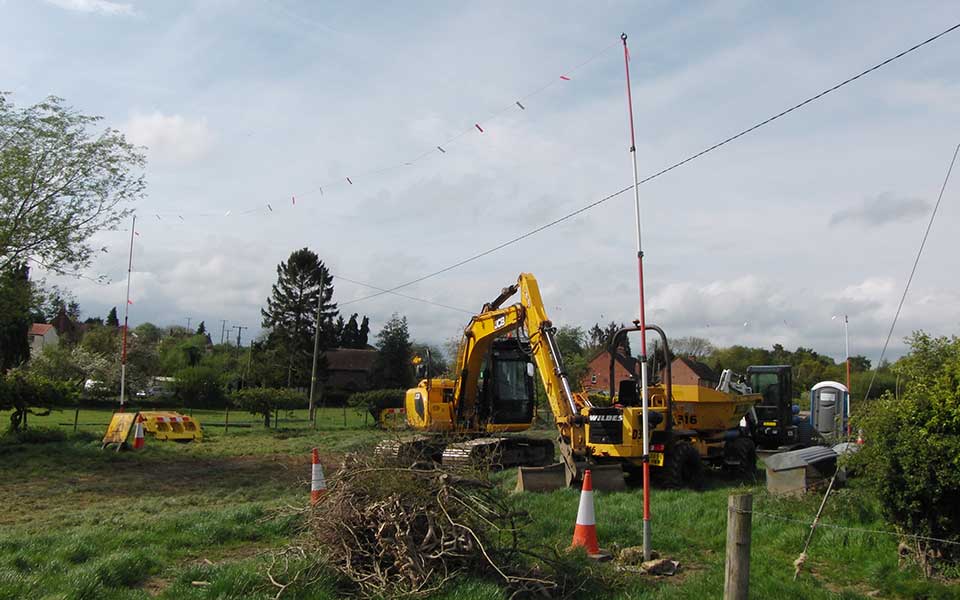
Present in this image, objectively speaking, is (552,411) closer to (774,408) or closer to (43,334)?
(774,408)

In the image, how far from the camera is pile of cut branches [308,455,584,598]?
621 cm

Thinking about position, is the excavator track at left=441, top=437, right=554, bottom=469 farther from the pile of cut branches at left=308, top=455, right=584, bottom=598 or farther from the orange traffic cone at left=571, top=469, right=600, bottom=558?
the pile of cut branches at left=308, top=455, right=584, bottom=598

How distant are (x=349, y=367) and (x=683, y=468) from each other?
71.0 meters

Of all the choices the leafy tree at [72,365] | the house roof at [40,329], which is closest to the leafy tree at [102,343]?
the leafy tree at [72,365]

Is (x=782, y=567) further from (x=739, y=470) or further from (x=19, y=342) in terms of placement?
(x=19, y=342)

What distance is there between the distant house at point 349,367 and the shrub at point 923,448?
69.5 metres

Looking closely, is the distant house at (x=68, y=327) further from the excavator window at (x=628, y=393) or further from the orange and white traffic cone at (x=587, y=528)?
the orange and white traffic cone at (x=587, y=528)

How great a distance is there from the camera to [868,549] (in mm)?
7840

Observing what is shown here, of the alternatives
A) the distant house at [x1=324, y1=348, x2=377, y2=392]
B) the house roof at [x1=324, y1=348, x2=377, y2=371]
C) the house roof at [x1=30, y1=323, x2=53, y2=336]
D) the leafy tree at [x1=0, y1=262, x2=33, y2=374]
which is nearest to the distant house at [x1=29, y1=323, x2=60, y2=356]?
the house roof at [x1=30, y1=323, x2=53, y2=336]

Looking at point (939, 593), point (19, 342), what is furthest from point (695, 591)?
point (19, 342)

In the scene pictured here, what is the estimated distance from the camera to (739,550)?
5.46 meters

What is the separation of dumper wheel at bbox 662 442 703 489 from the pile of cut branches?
6.87 meters

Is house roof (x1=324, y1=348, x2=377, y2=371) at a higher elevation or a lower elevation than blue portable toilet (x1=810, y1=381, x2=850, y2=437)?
higher

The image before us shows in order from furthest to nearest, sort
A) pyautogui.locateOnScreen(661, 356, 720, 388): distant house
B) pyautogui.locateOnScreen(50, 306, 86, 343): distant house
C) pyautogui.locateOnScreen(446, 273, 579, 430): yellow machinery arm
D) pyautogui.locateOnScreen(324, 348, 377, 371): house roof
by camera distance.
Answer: pyautogui.locateOnScreen(50, 306, 86, 343): distant house
pyautogui.locateOnScreen(324, 348, 377, 371): house roof
pyautogui.locateOnScreen(661, 356, 720, 388): distant house
pyautogui.locateOnScreen(446, 273, 579, 430): yellow machinery arm
